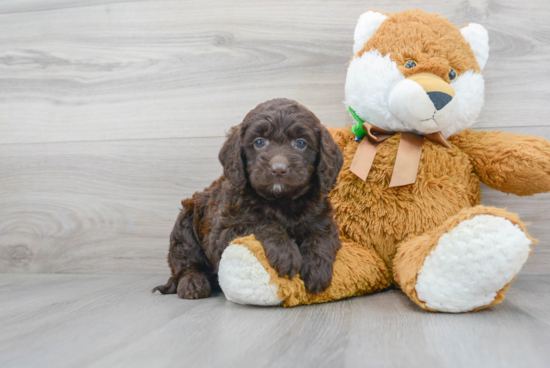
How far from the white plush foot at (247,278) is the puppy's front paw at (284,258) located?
0.13ft

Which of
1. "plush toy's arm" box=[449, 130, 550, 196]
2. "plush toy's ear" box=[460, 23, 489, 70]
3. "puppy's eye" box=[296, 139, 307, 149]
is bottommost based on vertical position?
"plush toy's arm" box=[449, 130, 550, 196]

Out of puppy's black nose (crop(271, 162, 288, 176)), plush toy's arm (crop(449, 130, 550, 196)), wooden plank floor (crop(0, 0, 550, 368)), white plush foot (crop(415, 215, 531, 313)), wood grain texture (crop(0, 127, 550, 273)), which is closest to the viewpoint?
white plush foot (crop(415, 215, 531, 313))

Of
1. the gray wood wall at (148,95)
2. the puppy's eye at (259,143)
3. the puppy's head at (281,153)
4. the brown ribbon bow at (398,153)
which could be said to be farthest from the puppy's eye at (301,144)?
the gray wood wall at (148,95)

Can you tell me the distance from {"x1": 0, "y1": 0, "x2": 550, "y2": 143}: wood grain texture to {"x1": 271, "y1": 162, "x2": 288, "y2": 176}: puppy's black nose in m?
0.87

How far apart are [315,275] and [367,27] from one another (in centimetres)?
98

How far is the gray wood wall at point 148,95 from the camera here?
2051mm

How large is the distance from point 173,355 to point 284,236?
54cm

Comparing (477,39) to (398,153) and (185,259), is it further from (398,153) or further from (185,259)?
(185,259)

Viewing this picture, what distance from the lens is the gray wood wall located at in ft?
6.73

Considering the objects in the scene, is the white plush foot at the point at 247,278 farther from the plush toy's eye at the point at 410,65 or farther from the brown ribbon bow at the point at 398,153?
the plush toy's eye at the point at 410,65

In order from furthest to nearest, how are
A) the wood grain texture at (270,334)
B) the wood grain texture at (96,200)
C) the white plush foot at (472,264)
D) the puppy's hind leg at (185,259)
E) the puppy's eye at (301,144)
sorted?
the wood grain texture at (96,200), the puppy's hind leg at (185,259), the puppy's eye at (301,144), the white plush foot at (472,264), the wood grain texture at (270,334)

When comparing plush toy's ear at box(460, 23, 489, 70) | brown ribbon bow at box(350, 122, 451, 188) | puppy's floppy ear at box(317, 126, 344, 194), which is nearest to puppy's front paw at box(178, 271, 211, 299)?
puppy's floppy ear at box(317, 126, 344, 194)

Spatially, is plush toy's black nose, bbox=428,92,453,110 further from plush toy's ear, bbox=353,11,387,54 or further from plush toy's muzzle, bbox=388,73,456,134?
plush toy's ear, bbox=353,11,387,54

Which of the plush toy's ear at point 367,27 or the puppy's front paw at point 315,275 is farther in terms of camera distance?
the plush toy's ear at point 367,27
